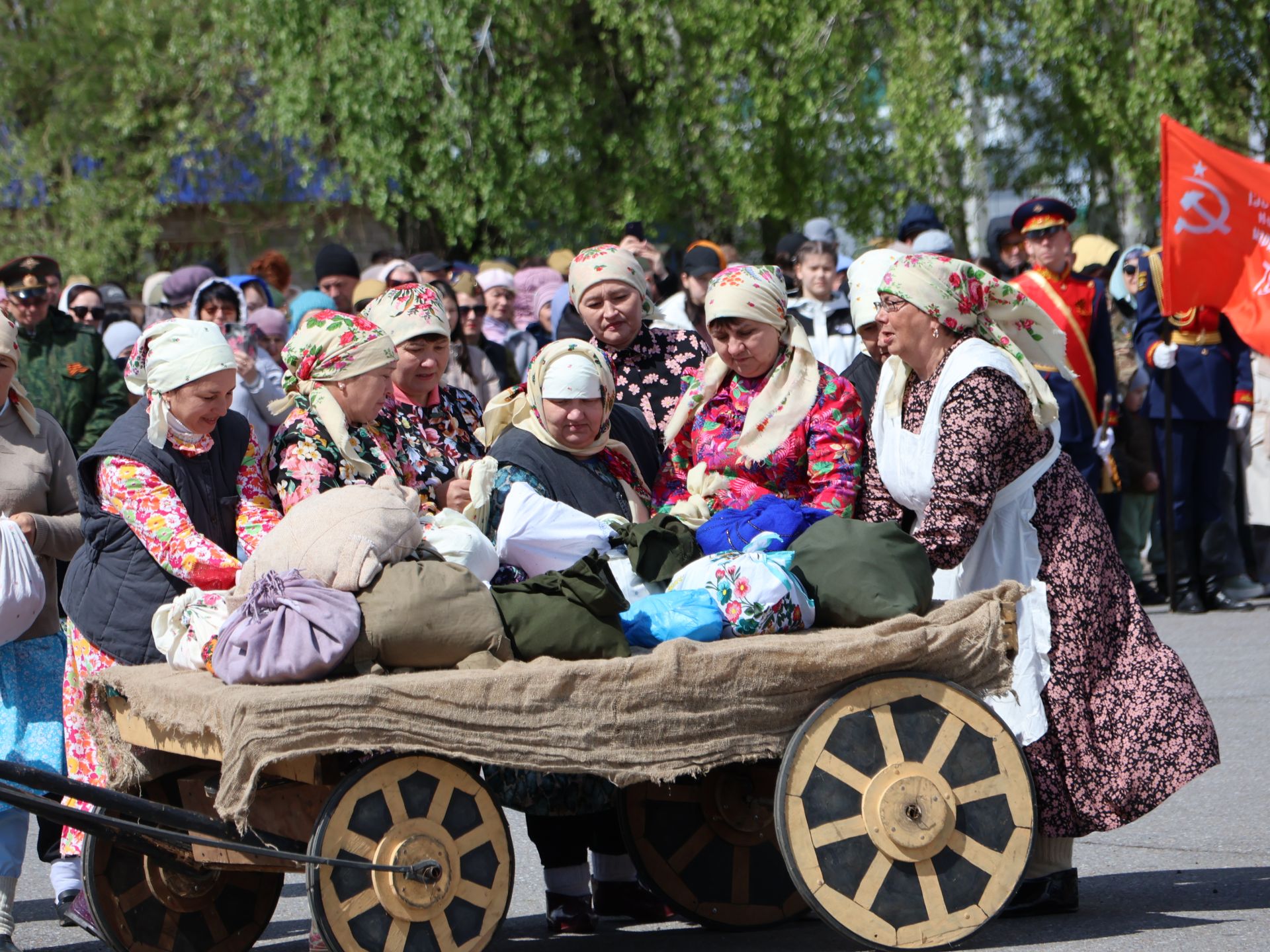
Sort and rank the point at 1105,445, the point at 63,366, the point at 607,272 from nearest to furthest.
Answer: the point at 607,272 < the point at 63,366 < the point at 1105,445

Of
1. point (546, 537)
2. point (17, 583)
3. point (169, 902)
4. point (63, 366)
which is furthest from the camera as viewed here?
point (63, 366)

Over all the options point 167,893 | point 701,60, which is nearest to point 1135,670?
point 167,893

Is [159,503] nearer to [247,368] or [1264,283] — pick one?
[247,368]

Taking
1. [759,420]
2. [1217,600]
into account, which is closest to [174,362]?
[759,420]

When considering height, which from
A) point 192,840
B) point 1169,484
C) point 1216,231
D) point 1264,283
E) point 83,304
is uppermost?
point 83,304

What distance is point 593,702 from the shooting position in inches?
160

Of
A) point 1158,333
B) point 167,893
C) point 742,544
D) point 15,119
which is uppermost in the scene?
point 15,119

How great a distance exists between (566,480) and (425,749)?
4.17 ft

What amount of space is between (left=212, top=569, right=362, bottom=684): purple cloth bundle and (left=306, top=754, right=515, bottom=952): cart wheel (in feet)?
0.88

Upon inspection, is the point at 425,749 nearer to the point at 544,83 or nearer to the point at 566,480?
the point at 566,480

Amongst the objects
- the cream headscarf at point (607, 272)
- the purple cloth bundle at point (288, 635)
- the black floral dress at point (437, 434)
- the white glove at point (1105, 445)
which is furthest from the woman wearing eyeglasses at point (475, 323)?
the purple cloth bundle at point (288, 635)

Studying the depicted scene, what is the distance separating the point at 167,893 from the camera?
457 centimetres

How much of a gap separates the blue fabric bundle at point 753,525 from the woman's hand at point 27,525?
2.08 meters

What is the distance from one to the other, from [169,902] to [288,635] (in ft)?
3.57
